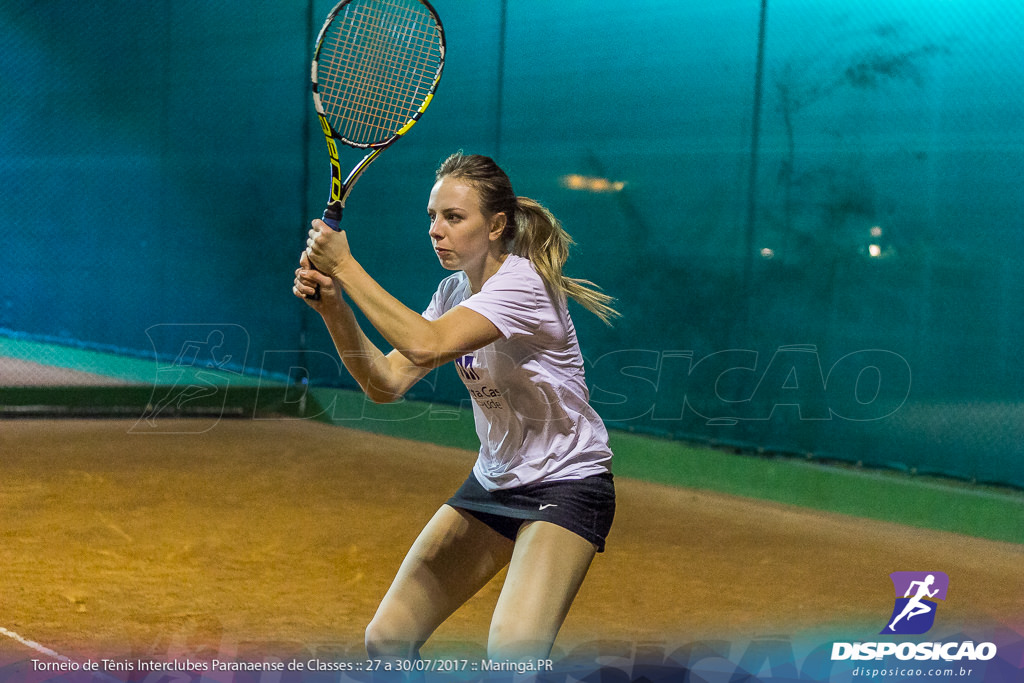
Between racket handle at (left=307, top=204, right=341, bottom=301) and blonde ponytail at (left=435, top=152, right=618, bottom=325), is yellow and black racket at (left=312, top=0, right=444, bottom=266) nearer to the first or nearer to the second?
blonde ponytail at (left=435, top=152, right=618, bottom=325)

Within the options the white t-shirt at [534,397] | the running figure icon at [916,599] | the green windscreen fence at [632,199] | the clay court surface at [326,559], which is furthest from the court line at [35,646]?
the green windscreen fence at [632,199]

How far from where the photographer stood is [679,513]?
19.1 feet

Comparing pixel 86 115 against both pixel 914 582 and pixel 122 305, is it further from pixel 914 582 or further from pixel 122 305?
pixel 914 582

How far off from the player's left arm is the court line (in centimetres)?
169

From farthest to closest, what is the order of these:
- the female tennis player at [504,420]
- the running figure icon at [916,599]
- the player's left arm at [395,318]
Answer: the running figure icon at [916,599] < the female tennis player at [504,420] < the player's left arm at [395,318]

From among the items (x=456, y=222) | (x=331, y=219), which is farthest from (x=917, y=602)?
(x=331, y=219)

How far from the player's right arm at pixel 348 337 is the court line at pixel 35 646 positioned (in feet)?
4.60

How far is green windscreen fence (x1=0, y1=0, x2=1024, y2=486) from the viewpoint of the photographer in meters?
5.74

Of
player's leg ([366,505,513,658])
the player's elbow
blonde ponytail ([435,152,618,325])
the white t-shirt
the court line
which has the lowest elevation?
the court line

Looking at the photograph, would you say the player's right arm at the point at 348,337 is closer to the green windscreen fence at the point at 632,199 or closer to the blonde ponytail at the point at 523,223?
the blonde ponytail at the point at 523,223

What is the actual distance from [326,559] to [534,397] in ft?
7.83

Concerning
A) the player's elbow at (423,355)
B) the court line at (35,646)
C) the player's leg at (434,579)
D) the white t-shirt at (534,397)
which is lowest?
the court line at (35,646)

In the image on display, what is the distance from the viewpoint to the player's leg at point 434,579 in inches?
91.6

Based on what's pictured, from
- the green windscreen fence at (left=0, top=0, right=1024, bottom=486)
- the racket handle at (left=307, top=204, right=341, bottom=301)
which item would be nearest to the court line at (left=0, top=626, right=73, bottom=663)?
the racket handle at (left=307, top=204, right=341, bottom=301)
